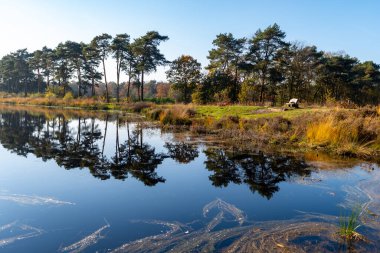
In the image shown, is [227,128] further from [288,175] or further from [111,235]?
[111,235]

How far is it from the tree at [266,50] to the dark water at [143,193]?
23871 mm

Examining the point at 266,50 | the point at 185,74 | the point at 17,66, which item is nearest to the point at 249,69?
the point at 266,50

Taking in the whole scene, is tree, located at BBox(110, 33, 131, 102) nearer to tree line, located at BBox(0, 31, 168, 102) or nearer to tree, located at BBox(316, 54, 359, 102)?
tree line, located at BBox(0, 31, 168, 102)

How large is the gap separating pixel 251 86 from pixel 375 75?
17244 mm

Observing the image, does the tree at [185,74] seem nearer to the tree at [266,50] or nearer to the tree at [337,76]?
the tree at [266,50]

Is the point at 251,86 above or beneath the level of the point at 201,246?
above

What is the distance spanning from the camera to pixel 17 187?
719cm

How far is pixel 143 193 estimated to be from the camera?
277 inches

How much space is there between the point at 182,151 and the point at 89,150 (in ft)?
11.5

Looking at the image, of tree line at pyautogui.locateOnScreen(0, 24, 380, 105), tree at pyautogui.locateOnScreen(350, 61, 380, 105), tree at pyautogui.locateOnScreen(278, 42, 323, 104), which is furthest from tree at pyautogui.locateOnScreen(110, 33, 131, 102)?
tree at pyautogui.locateOnScreen(350, 61, 380, 105)

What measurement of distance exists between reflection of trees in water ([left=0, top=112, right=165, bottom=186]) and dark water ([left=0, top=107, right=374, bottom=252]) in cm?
4

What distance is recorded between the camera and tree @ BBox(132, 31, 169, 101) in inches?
1567

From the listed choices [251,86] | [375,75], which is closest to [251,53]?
[251,86]

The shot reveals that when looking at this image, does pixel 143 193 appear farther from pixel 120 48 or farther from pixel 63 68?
pixel 63 68
